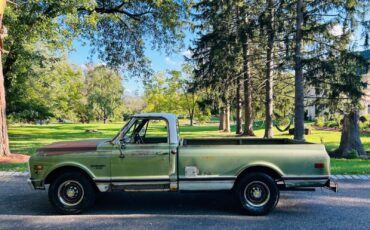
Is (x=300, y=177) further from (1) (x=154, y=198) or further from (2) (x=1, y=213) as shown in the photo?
(2) (x=1, y=213)

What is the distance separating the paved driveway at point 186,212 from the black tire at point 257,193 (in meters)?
0.16

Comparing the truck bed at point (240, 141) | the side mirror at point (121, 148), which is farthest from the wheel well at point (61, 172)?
the truck bed at point (240, 141)

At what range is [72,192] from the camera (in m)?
6.27

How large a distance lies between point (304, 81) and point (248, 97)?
10.9 meters

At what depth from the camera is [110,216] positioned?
6.10 m

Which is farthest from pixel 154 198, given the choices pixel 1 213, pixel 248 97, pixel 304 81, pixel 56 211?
pixel 248 97

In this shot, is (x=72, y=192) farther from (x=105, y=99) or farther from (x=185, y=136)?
(x=105, y=99)

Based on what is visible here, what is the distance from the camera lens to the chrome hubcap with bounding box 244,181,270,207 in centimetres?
620

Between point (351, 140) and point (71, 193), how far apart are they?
506 inches

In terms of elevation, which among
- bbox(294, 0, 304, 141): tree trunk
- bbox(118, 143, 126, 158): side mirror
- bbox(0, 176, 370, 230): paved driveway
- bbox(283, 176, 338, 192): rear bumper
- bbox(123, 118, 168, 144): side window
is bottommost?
bbox(0, 176, 370, 230): paved driveway

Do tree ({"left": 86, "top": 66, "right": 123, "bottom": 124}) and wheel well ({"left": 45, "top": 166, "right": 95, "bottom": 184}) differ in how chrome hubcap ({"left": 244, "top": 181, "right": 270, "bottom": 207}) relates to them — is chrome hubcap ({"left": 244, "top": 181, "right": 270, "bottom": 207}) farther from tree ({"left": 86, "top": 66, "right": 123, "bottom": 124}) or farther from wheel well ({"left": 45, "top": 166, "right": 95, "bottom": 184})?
tree ({"left": 86, "top": 66, "right": 123, "bottom": 124})

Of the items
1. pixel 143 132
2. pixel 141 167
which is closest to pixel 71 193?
pixel 141 167

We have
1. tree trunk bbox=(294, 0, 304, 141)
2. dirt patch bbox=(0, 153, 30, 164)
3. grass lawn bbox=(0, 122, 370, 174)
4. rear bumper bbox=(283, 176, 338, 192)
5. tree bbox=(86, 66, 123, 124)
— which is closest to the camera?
rear bumper bbox=(283, 176, 338, 192)

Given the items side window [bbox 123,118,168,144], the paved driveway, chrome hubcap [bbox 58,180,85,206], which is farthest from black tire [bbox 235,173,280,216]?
chrome hubcap [bbox 58,180,85,206]
